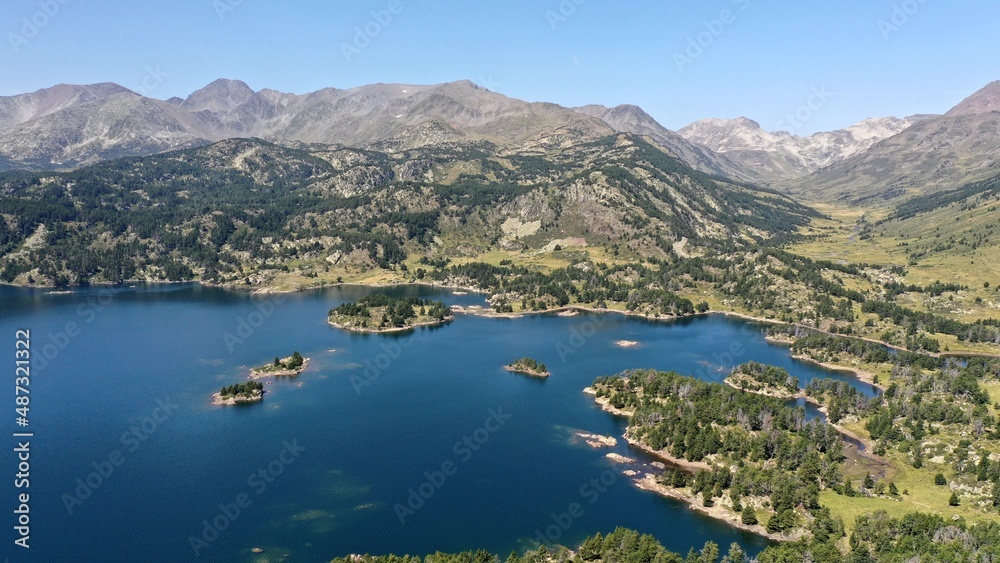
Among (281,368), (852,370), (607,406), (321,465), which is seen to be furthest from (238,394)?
(852,370)

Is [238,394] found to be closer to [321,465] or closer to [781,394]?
[321,465]

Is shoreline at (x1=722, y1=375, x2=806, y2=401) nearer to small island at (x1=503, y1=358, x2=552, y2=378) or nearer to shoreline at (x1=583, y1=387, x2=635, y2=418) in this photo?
shoreline at (x1=583, y1=387, x2=635, y2=418)

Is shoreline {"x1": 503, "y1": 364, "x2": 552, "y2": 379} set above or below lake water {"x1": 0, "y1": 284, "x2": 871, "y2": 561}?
above

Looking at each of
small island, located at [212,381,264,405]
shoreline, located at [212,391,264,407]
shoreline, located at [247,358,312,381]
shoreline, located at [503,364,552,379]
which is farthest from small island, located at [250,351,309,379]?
shoreline, located at [503,364,552,379]

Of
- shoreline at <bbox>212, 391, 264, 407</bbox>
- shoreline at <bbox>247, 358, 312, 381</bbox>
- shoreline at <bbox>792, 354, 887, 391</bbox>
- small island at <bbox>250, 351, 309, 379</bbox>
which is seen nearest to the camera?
shoreline at <bbox>212, 391, 264, 407</bbox>

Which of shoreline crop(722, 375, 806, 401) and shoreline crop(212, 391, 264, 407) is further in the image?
shoreline crop(722, 375, 806, 401)

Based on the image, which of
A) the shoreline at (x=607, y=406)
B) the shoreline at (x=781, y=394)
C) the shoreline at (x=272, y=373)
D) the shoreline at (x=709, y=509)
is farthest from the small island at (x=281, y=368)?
the shoreline at (x=781, y=394)

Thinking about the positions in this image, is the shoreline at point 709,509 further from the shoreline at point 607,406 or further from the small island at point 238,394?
the small island at point 238,394
